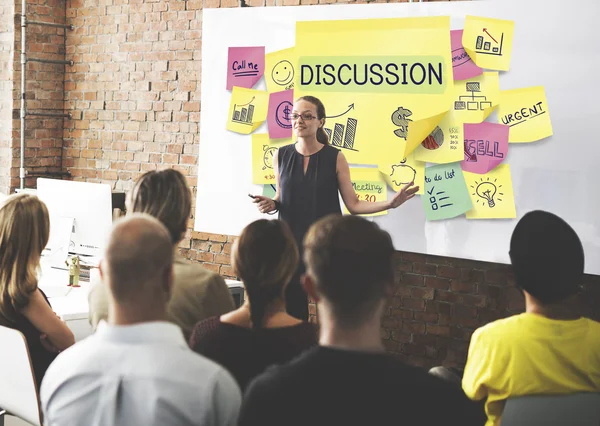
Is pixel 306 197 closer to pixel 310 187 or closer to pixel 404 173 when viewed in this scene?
pixel 310 187

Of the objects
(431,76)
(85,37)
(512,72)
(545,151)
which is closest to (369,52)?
(431,76)

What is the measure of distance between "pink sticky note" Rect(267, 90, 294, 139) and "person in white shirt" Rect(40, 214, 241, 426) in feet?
9.65

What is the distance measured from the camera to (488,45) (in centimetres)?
374

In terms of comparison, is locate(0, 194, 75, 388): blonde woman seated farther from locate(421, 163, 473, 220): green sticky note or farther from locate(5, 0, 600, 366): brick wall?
locate(5, 0, 600, 366): brick wall

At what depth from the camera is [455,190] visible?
387cm

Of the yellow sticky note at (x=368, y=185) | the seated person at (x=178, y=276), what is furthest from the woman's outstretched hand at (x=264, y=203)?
the seated person at (x=178, y=276)

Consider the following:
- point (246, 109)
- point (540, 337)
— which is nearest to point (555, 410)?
point (540, 337)

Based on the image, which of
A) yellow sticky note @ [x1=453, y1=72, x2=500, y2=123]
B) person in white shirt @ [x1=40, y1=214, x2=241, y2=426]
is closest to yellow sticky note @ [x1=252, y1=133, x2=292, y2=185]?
yellow sticky note @ [x1=453, y1=72, x2=500, y2=123]

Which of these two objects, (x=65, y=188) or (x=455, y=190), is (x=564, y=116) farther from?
(x=65, y=188)

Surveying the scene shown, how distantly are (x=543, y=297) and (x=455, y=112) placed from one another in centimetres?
207

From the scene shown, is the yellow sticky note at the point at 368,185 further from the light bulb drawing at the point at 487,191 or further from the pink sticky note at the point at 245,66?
the pink sticky note at the point at 245,66

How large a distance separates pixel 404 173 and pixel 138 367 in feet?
8.94

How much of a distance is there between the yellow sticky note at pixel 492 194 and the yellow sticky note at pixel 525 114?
18cm

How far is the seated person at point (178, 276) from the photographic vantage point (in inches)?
89.8
